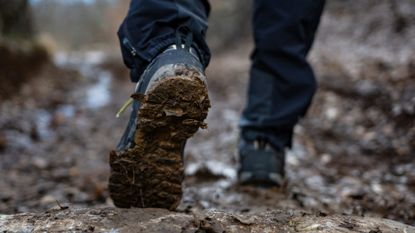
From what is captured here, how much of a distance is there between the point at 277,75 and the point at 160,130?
90 cm

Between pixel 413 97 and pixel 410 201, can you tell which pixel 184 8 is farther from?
pixel 413 97

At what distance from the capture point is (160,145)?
1.19m

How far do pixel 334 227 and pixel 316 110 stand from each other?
316cm

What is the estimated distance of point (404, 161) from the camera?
2590mm

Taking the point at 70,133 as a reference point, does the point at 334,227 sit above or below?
below

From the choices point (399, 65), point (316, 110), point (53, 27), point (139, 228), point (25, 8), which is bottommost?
point (139, 228)

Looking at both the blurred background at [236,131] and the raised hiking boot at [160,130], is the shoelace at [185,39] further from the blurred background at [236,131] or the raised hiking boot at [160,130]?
the blurred background at [236,131]

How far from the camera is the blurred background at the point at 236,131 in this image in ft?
6.45

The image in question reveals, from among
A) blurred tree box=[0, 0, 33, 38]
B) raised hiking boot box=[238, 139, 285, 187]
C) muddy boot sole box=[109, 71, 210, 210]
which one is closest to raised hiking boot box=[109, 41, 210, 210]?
muddy boot sole box=[109, 71, 210, 210]

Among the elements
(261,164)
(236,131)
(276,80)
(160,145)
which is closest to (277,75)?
(276,80)

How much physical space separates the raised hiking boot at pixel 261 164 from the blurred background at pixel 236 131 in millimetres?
47

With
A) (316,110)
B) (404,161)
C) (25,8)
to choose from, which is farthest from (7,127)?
(25,8)

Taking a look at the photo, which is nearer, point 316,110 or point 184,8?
point 184,8

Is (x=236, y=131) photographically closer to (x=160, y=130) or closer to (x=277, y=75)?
(x=277, y=75)
